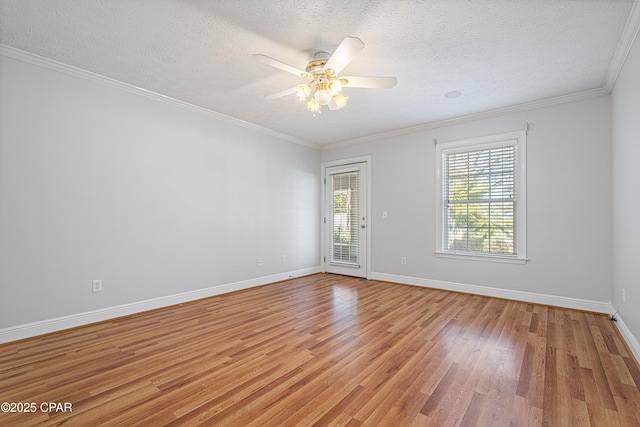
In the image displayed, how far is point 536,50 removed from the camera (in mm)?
2543

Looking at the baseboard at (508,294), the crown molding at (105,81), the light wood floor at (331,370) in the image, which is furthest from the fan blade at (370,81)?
the baseboard at (508,294)

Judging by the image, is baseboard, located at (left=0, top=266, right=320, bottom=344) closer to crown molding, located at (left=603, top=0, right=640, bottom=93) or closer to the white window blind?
the white window blind

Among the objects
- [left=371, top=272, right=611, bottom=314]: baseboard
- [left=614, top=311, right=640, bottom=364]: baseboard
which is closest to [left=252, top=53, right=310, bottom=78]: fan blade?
[left=614, top=311, right=640, bottom=364]: baseboard

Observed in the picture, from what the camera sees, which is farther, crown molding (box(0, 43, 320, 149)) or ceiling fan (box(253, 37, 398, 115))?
crown molding (box(0, 43, 320, 149))

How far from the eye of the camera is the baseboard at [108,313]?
8.44 ft

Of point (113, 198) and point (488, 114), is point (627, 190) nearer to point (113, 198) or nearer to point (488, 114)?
point (488, 114)

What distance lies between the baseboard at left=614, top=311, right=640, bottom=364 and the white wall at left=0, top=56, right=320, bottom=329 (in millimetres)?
4300

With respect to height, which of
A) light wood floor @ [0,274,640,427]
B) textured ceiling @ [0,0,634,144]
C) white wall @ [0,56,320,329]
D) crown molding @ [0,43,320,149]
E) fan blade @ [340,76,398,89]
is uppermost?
textured ceiling @ [0,0,634,144]

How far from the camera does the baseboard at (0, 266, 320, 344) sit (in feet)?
8.44

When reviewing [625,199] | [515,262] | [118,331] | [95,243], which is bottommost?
[118,331]

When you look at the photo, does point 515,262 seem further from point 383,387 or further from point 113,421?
point 113,421

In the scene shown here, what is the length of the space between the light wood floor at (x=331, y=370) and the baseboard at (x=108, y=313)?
4.3 inches

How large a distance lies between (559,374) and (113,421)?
288 centimetres

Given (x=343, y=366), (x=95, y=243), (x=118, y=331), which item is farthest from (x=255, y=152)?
(x=343, y=366)
